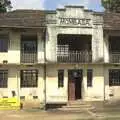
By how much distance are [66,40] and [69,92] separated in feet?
17.4

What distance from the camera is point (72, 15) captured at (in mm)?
38531

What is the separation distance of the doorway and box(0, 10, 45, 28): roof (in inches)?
220

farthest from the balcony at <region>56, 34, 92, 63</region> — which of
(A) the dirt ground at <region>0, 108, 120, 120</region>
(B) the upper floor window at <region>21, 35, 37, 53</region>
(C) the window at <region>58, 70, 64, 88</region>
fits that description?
(A) the dirt ground at <region>0, 108, 120, 120</region>

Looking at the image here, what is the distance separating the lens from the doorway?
3878cm

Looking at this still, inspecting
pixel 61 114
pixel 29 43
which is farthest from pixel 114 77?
pixel 29 43

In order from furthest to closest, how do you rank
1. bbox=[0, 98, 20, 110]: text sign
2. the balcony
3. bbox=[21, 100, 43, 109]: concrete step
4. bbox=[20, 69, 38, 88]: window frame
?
the balcony < bbox=[20, 69, 38, 88]: window frame < bbox=[21, 100, 43, 109]: concrete step < bbox=[0, 98, 20, 110]: text sign

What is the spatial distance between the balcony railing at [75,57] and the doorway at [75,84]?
1.04 meters

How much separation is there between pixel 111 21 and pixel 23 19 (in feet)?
29.1

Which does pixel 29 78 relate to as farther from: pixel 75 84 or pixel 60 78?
pixel 75 84

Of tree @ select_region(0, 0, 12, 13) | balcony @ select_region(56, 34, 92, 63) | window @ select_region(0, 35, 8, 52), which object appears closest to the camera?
window @ select_region(0, 35, 8, 52)

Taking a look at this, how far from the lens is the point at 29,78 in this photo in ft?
125

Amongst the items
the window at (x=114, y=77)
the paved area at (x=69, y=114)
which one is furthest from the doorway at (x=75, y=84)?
the window at (x=114, y=77)

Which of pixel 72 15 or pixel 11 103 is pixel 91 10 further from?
pixel 11 103

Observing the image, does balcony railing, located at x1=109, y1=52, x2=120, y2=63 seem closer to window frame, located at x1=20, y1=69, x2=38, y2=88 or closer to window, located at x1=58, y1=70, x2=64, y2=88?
window, located at x1=58, y1=70, x2=64, y2=88
